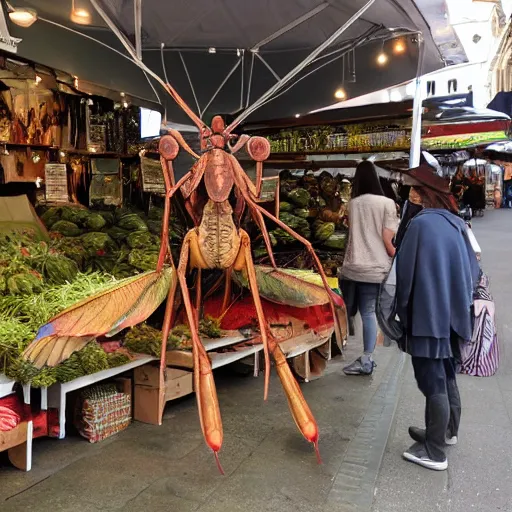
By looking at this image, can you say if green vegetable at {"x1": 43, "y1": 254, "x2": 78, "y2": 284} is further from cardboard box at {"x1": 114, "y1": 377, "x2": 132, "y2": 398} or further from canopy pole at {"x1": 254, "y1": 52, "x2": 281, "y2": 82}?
canopy pole at {"x1": 254, "y1": 52, "x2": 281, "y2": 82}

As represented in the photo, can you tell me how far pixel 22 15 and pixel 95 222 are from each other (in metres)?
2.06

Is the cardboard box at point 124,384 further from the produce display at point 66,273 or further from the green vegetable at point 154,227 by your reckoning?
the green vegetable at point 154,227

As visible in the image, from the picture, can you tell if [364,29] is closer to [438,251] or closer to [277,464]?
[438,251]

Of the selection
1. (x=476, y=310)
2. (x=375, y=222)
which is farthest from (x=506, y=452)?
(x=375, y=222)

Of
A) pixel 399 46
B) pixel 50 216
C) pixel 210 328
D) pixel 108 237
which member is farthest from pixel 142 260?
pixel 399 46

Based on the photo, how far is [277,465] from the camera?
3.41 m

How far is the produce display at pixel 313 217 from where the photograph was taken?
6.16 metres

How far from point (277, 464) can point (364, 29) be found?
3.90m

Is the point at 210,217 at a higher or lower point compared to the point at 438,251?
higher

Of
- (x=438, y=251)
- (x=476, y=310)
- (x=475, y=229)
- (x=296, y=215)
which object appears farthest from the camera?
(x=475, y=229)

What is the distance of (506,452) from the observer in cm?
363

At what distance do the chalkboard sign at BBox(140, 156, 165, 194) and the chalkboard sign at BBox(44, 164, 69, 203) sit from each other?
1.54 metres

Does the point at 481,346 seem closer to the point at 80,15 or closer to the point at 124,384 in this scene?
the point at 124,384

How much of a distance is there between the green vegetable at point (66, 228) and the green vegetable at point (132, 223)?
503 mm
